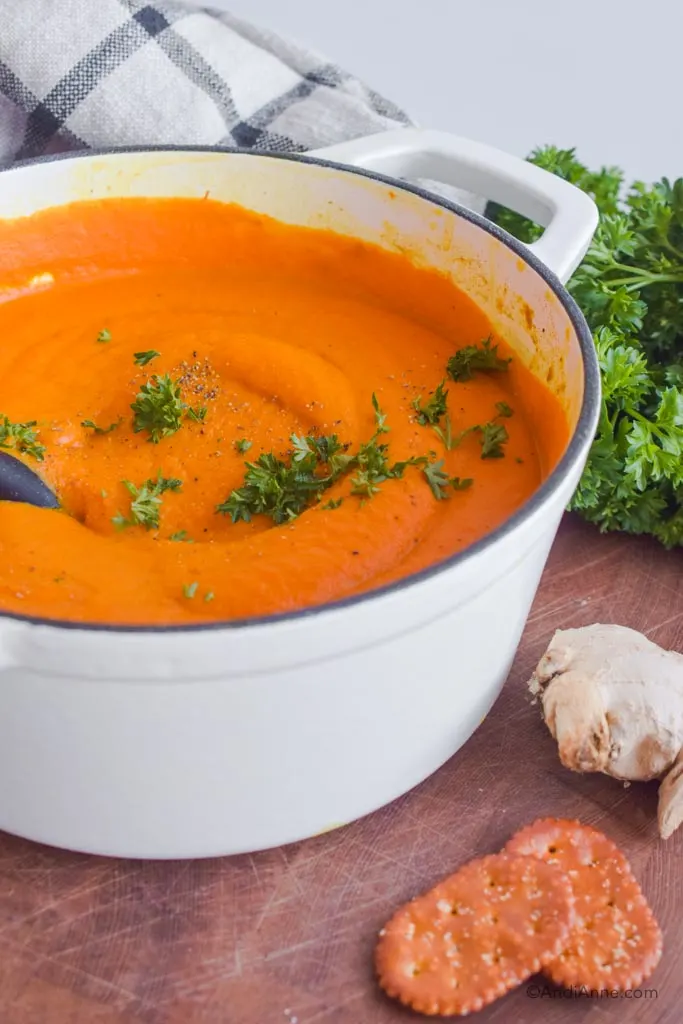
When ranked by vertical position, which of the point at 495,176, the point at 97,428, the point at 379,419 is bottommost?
the point at 97,428

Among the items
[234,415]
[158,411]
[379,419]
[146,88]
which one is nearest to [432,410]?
[379,419]

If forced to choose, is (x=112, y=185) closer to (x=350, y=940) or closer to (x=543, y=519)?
(x=543, y=519)

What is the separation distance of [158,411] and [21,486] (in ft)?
0.87

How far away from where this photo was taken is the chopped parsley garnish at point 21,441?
68.4 inches

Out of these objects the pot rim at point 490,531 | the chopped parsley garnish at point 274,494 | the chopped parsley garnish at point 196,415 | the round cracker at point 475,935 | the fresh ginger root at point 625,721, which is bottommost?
the round cracker at point 475,935

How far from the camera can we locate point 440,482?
163 cm

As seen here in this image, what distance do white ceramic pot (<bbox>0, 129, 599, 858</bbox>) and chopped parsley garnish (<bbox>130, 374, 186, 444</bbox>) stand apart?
57 centimetres

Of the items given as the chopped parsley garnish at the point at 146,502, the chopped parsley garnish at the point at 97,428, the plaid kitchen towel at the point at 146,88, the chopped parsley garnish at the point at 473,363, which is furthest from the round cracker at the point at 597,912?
the plaid kitchen towel at the point at 146,88

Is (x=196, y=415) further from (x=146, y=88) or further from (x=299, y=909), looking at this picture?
(x=146, y=88)

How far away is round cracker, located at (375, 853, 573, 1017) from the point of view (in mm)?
1277

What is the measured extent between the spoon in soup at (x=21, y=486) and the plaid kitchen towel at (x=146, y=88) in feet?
3.07

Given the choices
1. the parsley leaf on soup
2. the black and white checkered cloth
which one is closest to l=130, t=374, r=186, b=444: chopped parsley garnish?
the parsley leaf on soup

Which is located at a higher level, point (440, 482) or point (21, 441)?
point (440, 482)

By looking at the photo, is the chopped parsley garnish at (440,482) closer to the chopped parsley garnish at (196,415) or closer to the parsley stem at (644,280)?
the chopped parsley garnish at (196,415)
